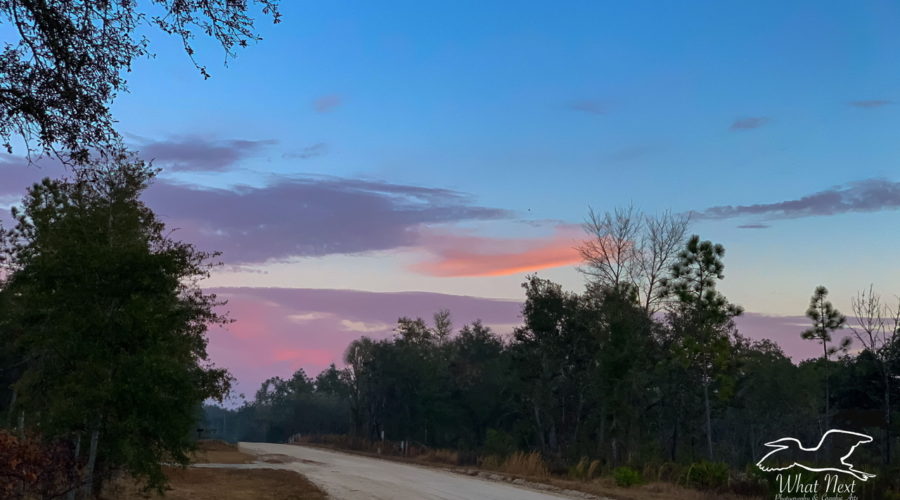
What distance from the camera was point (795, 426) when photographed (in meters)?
47.5

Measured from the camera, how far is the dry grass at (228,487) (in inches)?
751

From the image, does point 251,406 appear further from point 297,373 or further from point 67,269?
point 67,269

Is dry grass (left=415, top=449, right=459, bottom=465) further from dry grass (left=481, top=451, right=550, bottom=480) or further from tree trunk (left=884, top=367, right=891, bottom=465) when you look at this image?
tree trunk (left=884, top=367, right=891, bottom=465)

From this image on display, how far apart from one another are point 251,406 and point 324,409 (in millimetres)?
82166

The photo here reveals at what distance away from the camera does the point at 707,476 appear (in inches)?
875

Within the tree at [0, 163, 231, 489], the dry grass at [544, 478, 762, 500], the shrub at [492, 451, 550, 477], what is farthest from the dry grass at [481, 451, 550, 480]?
the tree at [0, 163, 231, 489]

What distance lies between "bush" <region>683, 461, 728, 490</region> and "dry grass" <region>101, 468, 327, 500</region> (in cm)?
1149

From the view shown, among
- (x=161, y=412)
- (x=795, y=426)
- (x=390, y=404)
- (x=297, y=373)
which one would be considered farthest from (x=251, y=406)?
(x=161, y=412)

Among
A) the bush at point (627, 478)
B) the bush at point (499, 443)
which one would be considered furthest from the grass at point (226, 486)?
the bush at point (499, 443)

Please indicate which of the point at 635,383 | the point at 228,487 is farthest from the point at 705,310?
the point at 228,487

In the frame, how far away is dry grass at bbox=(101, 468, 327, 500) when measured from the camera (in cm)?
1909

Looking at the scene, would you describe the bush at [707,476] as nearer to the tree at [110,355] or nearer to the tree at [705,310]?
the tree at [705,310]

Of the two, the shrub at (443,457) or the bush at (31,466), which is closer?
the bush at (31,466)

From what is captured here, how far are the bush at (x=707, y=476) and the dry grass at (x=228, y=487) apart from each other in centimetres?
1149
